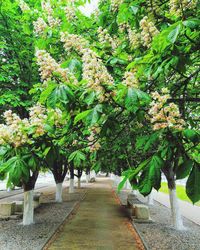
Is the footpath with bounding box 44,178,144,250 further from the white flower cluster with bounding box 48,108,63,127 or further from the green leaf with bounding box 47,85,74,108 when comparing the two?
the green leaf with bounding box 47,85,74,108

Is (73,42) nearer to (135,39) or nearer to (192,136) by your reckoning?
(135,39)

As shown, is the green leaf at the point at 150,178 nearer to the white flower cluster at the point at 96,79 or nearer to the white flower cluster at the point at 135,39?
the white flower cluster at the point at 96,79

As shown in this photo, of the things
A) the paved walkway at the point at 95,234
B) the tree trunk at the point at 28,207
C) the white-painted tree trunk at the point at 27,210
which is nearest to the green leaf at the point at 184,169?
the paved walkway at the point at 95,234

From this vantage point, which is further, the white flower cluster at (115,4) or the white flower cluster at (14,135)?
the white flower cluster at (115,4)

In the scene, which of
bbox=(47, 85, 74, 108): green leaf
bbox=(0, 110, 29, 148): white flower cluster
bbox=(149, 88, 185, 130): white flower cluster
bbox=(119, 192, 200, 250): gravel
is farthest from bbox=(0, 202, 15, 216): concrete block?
bbox=(149, 88, 185, 130): white flower cluster

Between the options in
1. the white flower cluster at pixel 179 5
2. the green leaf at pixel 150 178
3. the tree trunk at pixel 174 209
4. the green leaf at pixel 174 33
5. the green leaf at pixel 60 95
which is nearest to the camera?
the green leaf at pixel 150 178

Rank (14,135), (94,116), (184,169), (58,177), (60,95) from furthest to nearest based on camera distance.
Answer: (58,177), (14,135), (60,95), (94,116), (184,169)

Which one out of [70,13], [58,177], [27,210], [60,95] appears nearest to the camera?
[60,95]

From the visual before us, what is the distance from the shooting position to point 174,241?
8.42 meters

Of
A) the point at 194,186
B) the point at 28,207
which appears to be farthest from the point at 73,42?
the point at 28,207

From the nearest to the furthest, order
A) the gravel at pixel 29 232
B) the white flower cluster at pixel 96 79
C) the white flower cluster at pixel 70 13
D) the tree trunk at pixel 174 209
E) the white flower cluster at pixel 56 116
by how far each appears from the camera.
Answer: the white flower cluster at pixel 96 79 < the white flower cluster at pixel 56 116 < the white flower cluster at pixel 70 13 < the gravel at pixel 29 232 < the tree trunk at pixel 174 209

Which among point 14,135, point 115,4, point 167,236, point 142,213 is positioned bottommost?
point 167,236

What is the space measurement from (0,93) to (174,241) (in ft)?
25.6

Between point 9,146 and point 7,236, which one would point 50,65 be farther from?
point 7,236
